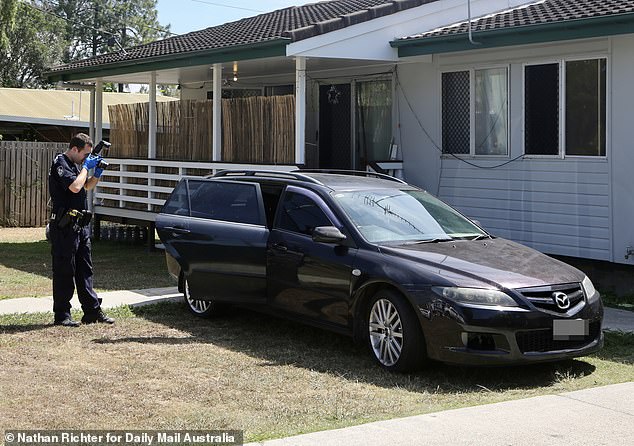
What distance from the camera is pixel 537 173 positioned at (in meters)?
12.8

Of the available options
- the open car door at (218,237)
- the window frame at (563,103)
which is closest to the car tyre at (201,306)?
the open car door at (218,237)

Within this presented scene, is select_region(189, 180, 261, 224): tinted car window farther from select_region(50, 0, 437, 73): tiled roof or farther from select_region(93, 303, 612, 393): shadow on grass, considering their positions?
select_region(50, 0, 437, 73): tiled roof

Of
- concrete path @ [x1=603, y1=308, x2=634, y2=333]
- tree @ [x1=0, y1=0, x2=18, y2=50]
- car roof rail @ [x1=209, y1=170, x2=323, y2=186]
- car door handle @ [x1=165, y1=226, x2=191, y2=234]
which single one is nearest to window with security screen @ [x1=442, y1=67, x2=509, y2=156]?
concrete path @ [x1=603, y1=308, x2=634, y2=333]

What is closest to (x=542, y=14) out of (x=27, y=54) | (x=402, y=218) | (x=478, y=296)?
(x=402, y=218)

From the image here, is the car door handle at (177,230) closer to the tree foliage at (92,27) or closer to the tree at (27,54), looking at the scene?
the tree at (27,54)

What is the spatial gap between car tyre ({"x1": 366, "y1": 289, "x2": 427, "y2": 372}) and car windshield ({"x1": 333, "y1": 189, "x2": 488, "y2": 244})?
653mm

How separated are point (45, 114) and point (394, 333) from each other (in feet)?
73.4

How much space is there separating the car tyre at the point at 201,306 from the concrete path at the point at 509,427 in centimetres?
401

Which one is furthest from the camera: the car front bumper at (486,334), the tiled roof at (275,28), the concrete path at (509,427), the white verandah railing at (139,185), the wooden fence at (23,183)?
the wooden fence at (23,183)

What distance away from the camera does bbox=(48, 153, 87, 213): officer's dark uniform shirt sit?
9383 millimetres

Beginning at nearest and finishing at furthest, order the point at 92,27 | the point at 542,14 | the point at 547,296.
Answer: the point at 547,296 < the point at 542,14 < the point at 92,27

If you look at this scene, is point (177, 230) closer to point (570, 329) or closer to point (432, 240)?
point (432, 240)

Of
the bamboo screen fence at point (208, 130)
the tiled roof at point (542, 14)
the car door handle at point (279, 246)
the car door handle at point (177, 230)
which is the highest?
the tiled roof at point (542, 14)

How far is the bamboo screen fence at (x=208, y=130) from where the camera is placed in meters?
14.1
